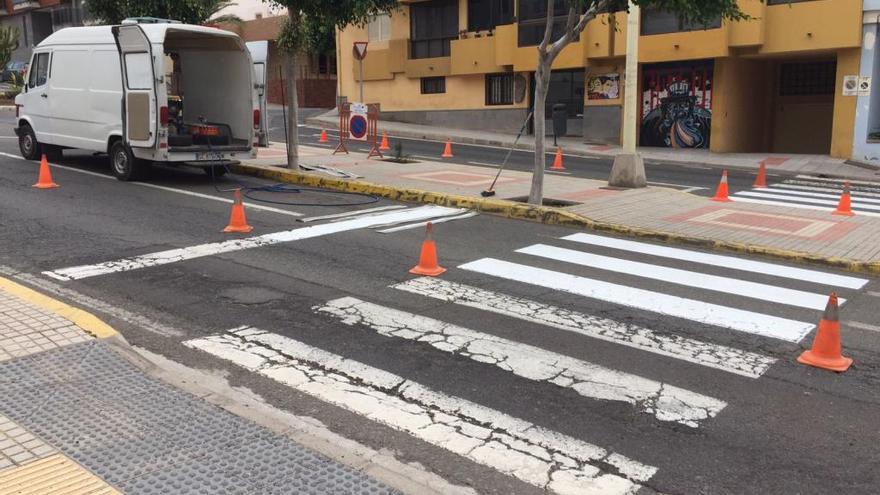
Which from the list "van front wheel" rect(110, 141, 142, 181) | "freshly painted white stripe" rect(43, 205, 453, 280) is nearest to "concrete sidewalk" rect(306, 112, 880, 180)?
"freshly painted white stripe" rect(43, 205, 453, 280)

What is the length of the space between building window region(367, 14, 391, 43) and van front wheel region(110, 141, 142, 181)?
23.4 meters

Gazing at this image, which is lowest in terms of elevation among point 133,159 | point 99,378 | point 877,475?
point 877,475

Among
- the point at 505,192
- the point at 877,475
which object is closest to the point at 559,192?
the point at 505,192

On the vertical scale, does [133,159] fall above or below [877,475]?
above

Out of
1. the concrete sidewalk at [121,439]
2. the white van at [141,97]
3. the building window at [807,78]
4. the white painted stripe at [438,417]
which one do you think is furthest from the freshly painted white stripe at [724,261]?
the building window at [807,78]

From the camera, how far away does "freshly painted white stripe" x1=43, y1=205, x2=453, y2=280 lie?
8023 mm

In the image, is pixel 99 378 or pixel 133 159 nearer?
pixel 99 378

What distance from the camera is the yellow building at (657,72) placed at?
23.0 metres

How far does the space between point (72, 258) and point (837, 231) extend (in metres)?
10.2

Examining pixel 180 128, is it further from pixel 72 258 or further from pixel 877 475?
pixel 877 475

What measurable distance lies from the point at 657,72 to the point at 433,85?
1107 cm

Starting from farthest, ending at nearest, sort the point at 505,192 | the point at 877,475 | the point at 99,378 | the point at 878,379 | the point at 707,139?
the point at 707,139 → the point at 505,192 → the point at 878,379 → the point at 99,378 → the point at 877,475

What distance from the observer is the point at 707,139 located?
26094mm

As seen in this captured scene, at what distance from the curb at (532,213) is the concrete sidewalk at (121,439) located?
743 cm
